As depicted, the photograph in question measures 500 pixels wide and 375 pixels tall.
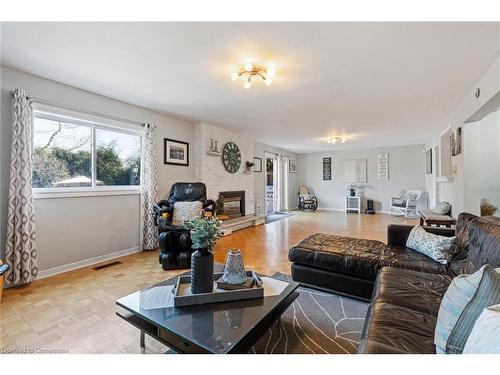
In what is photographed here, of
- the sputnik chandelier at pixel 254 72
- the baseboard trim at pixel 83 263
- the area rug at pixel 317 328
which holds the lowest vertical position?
the area rug at pixel 317 328

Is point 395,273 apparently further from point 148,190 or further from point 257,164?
point 257,164

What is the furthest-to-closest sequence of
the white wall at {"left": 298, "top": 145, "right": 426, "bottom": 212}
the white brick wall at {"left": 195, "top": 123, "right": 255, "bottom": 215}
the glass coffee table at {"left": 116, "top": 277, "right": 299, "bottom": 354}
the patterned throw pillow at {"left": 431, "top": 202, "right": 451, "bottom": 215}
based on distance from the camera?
the white wall at {"left": 298, "top": 145, "right": 426, "bottom": 212} < the white brick wall at {"left": 195, "top": 123, "right": 255, "bottom": 215} < the patterned throw pillow at {"left": 431, "top": 202, "right": 451, "bottom": 215} < the glass coffee table at {"left": 116, "top": 277, "right": 299, "bottom": 354}

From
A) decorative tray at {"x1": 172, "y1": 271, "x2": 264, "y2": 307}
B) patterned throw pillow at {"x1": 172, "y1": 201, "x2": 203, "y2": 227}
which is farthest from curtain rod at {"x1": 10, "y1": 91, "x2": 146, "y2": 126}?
decorative tray at {"x1": 172, "y1": 271, "x2": 264, "y2": 307}

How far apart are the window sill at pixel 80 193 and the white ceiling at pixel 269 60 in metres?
1.30

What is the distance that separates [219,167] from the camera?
17.3 feet

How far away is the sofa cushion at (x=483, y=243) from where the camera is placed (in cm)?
144

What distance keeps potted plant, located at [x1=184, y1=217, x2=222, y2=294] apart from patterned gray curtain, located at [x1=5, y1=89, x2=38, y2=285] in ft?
7.17

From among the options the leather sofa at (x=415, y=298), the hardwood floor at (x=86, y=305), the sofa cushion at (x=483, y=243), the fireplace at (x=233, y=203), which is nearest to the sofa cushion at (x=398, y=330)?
the leather sofa at (x=415, y=298)

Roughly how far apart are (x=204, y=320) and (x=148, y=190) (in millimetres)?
2955

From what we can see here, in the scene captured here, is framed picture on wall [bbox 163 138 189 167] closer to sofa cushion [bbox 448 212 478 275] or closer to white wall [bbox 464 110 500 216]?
sofa cushion [bbox 448 212 478 275]

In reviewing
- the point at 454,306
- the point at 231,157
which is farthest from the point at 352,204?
the point at 454,306

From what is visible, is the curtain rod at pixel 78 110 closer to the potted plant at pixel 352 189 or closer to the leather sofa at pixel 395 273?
Answer: the leather sofa at pixel 395 273

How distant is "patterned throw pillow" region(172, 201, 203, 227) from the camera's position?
344cm

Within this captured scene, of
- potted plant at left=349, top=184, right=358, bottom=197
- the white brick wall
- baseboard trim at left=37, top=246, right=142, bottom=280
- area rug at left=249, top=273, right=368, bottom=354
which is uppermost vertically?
the white brick wall
